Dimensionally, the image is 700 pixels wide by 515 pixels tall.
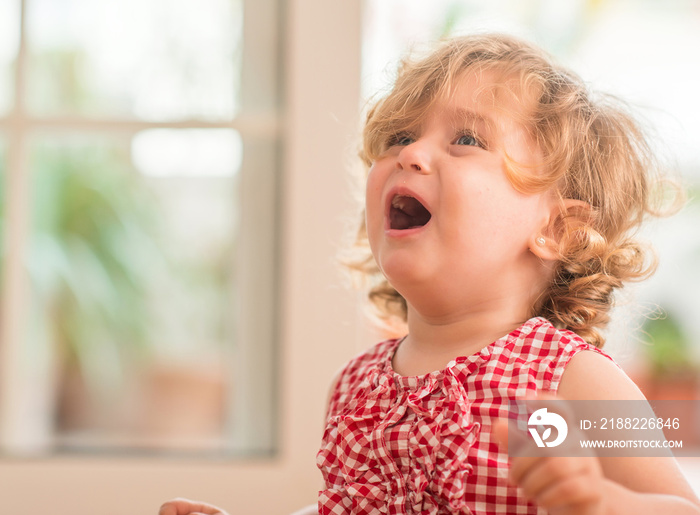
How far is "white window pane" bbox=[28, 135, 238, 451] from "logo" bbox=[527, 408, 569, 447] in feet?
2.37

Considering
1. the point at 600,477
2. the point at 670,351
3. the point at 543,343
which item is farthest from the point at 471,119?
the point at 670,351

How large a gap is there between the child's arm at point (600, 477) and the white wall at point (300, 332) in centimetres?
52

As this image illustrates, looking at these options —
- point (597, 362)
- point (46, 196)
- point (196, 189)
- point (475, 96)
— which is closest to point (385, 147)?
point (475, 96)

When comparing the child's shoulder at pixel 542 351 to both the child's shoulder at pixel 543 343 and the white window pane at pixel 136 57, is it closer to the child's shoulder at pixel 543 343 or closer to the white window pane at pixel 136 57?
the child's shoulder at pixel 543 343

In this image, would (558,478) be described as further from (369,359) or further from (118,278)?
(118,278)

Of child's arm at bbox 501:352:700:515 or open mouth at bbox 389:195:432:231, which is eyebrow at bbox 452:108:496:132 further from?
child's arm at bbox 501:352:700:515

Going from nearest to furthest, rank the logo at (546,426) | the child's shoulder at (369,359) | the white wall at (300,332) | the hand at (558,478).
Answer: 1. the hand at (558,478)
2. the logo at (546,426)
3. the child's shoulder at (369,359)
4. the white wall at (300,332)

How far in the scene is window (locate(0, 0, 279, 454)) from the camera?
1.28 meters

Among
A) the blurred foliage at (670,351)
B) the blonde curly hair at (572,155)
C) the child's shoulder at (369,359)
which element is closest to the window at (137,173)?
the child's shoulder at (369,359)

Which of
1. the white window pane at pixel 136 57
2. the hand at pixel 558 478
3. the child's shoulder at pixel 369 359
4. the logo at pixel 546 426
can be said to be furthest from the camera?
the white window pane at pixel 136 57

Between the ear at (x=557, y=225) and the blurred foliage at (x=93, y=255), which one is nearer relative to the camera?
the ear at (x=557, y=225)

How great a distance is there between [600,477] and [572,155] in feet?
1.33

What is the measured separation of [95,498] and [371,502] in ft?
2.08

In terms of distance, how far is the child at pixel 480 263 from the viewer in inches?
29.1
